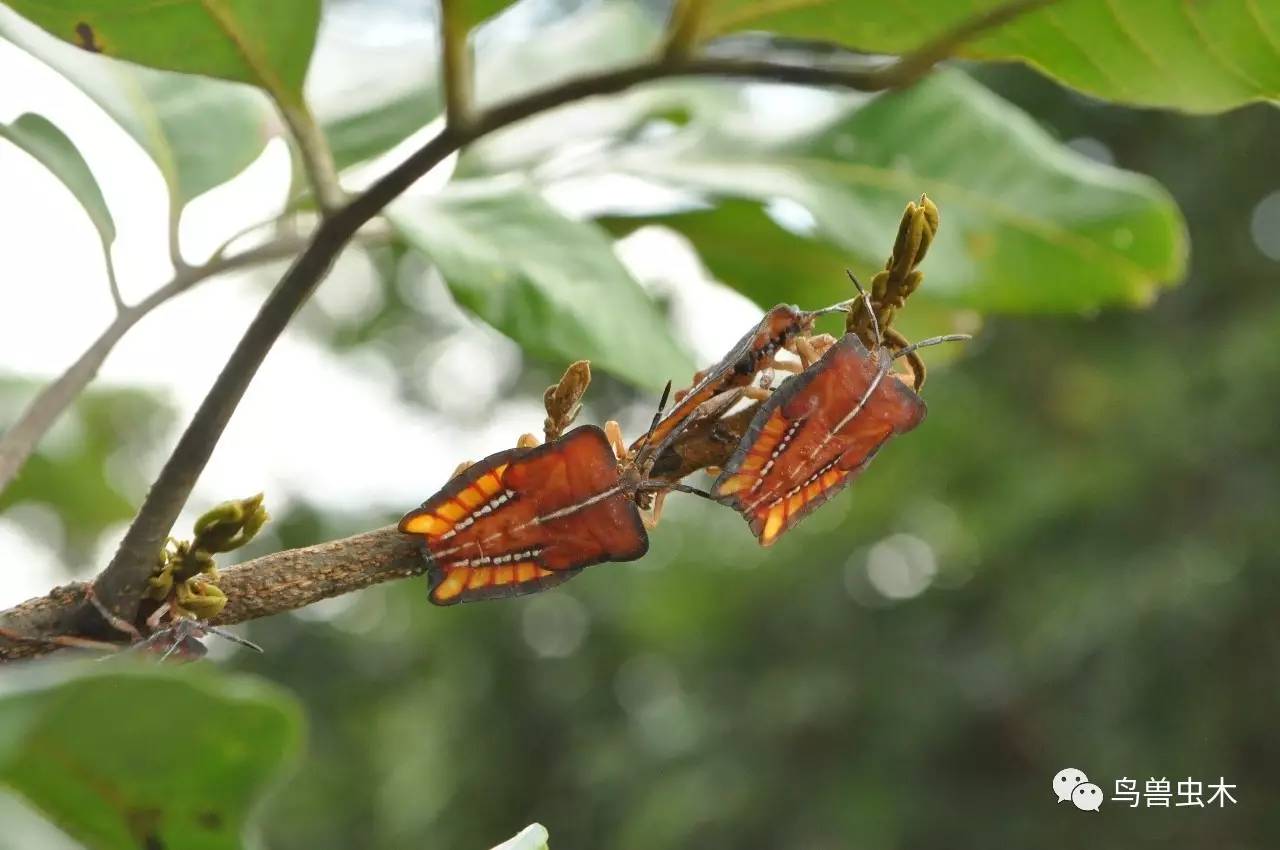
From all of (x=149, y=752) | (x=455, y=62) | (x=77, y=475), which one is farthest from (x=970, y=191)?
(x=77, y=475)

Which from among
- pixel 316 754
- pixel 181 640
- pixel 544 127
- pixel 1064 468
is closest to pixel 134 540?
pixel 181 640

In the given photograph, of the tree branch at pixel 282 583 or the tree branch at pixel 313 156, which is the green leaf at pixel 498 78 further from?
the tree branch at pixel 282 583

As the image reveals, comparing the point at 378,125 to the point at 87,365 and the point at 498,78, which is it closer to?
the point at 498,78

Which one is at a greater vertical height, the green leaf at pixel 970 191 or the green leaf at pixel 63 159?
the green leaf at pixel 970 191

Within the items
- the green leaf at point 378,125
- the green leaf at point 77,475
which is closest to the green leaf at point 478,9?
the green leaf at point 378,125

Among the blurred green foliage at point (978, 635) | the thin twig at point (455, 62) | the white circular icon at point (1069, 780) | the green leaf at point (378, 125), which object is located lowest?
the thin twig at point (455, 62)

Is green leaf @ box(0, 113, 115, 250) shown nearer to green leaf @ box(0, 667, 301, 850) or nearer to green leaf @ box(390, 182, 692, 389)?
green leaf @ box(390, 182, 692, 389)

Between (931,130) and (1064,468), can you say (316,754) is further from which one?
(931,130)
